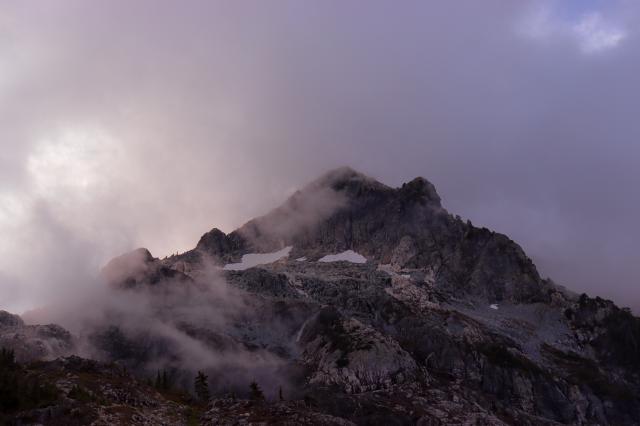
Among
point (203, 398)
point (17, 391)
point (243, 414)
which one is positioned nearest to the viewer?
point (17, 391)

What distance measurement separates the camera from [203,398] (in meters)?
194

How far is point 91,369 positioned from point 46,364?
38.8 feet

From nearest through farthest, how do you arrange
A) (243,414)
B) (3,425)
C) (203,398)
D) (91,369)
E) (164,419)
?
(3,425)
(164,419)
(243,414)
(91,369)
(203,398)

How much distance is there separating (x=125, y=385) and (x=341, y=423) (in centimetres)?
4679

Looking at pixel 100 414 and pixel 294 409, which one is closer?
pixel 100 414

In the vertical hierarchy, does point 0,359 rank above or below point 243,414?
above

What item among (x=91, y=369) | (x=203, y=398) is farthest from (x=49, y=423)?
(x=203, y=398)

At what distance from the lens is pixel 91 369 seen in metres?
166

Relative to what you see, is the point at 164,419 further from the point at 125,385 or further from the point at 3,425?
the point at 3,425

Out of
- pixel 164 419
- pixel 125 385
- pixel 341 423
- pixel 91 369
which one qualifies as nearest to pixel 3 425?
pixel 164 419

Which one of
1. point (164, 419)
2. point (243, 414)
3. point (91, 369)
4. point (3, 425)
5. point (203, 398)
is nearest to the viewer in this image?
point (3, 425)

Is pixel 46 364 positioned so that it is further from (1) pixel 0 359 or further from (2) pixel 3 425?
(2) pixel 3 425

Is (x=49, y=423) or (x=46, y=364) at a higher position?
(x=46, y=364)

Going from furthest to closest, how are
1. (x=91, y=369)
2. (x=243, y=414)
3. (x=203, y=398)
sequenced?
1. (x=203, y=398)
2. (x=91, y=369)
3. (x=243, y=414)
